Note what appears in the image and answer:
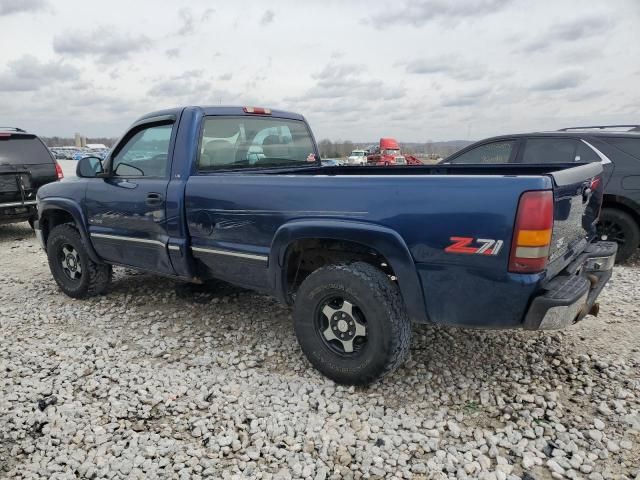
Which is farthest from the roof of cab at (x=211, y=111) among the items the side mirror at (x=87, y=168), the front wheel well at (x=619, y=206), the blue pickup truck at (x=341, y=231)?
the front wheel well at (x=619, y=206)

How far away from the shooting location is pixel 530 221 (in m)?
2.31

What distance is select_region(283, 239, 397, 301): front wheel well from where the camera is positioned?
9.94 ft

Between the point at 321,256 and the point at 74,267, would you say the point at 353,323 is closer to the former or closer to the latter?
the point at 321,256

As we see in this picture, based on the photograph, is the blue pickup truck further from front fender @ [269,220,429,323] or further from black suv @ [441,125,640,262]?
black suv @ [441,125,640,262]

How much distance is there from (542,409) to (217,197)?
2.52 m

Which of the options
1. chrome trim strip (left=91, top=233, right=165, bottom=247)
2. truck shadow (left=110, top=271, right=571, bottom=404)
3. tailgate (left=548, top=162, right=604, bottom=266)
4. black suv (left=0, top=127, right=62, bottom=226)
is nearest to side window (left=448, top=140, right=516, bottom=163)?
tailgate (left=548, top=162, right=604, bottom=266)

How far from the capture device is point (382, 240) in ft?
8.83

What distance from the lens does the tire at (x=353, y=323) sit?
2797 mm

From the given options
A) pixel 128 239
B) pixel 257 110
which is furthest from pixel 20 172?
pixel 257 110

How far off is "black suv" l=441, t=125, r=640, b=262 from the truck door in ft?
14.9

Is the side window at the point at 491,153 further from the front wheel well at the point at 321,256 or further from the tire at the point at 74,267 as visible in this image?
the tire at the point at 74,267

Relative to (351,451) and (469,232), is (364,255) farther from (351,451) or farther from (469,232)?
(351,451)

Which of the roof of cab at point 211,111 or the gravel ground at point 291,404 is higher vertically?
the roof of cab at point 211,111

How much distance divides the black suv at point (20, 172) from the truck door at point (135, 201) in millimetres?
4137
